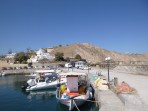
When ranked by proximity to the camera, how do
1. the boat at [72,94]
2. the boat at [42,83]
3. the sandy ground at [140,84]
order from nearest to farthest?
the sandy ground at [140,84] < the boat at [72,94] < the boat at [42,83]

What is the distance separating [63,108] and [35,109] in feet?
10.9

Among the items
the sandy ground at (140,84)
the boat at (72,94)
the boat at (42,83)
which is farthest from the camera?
the boat at (42,83)

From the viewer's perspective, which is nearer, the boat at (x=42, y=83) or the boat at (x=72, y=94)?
the boat at (x=72, y=94)

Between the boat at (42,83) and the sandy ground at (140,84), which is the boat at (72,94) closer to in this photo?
the sandy ground at (140,84)

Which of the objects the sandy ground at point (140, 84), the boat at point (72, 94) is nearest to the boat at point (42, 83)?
the sandy ground at point (140, 84)

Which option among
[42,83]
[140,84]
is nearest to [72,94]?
[140,84]

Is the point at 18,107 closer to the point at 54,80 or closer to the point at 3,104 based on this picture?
the point at 3,104

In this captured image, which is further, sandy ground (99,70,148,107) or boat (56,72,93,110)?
boat (56,72,93,110)

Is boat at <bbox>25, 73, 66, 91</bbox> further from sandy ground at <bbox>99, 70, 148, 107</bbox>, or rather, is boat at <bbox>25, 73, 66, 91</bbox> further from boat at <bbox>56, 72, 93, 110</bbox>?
boat at <bbox>56, 72, 93, 110</bbox>

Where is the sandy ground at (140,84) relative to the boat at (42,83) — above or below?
above

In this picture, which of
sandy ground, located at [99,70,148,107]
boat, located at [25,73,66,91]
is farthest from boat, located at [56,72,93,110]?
boat, located at [25,73,66,91]

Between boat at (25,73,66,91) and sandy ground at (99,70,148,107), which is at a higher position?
sandy ground at (99,70,148,107)

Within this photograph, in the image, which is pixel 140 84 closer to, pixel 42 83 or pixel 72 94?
pixel 72 94

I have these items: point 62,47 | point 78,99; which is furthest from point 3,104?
point 62,47
